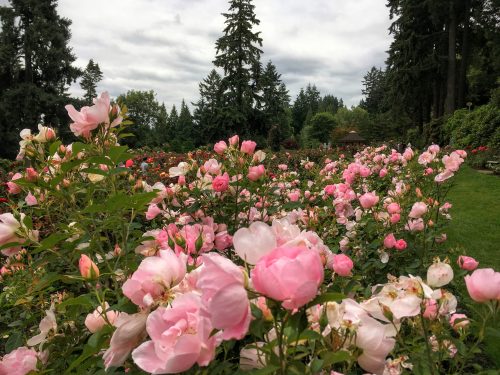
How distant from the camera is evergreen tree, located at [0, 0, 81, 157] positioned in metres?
21.1

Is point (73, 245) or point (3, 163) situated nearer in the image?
point (73, 245)

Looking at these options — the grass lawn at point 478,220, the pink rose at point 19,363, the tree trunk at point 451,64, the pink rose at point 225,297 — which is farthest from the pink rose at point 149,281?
the tree trunk at point 451,64

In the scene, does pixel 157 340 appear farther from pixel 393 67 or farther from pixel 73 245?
pixel 393 67

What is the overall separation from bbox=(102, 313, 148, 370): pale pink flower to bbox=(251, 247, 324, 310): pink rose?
0.81ft

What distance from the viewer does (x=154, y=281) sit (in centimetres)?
68

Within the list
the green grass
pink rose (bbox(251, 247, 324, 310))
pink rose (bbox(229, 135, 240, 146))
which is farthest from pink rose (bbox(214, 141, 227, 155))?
the green grass

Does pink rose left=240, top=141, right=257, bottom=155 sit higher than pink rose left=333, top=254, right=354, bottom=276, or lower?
higher

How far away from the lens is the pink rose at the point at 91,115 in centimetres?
128

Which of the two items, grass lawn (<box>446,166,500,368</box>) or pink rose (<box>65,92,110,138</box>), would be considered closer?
pink rose (<box>65,92,110,138</box>)

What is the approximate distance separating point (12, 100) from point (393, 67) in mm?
20183

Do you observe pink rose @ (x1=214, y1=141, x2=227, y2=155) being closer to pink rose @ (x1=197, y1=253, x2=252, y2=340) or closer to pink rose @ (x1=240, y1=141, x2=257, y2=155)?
pink rose @ (x1=240, y1=141, x2=257, y2=155)

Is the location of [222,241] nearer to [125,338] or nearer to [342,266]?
[342,266]

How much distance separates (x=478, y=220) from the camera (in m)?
6.37

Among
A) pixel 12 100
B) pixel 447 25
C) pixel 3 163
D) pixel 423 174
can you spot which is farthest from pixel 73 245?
pixel 12 100
